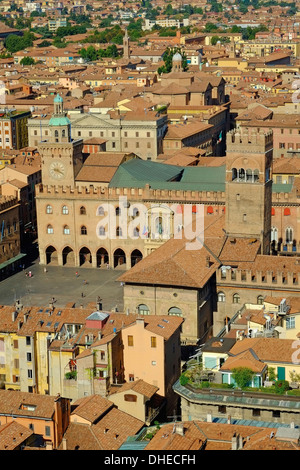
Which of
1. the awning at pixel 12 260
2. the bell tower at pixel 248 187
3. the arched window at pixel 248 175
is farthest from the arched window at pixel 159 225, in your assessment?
the arched window at pixel 248 175

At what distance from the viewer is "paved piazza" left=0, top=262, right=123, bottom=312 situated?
6931 cm

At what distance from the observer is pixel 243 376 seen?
4316 centimetres

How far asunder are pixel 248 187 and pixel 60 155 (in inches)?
881

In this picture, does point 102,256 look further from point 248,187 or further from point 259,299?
point 259,299

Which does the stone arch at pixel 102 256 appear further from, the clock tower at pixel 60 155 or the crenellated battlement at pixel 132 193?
the clock tower at pixel 60 155

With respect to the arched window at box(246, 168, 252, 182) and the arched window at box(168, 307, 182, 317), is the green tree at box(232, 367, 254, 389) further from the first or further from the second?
the arched window at box(246, 168, 252, 182)

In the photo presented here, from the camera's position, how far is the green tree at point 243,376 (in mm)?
43094

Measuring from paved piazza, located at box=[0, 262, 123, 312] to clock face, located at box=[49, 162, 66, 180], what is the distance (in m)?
7.81

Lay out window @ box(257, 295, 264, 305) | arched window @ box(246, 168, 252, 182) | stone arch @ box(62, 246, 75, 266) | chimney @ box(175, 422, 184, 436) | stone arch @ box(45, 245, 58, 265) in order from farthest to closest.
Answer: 1. stone arch @ box(45, 245, 58, 265)
2. stone arch @ box(62, 246, 75, 266)
3. arched window @ box(246, 168, 252, 182)
4. window @ box(257, 295, 264, 305)
5. chimney @ box(175, 422, 184, 436)

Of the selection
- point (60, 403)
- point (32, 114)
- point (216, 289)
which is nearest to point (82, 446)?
point (60, 403)

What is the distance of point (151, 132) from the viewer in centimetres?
10238

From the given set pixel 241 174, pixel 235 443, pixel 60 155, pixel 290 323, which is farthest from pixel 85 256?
pixel 235 443

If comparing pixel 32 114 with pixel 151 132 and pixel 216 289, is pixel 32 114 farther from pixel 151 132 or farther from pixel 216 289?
pixel 216 289

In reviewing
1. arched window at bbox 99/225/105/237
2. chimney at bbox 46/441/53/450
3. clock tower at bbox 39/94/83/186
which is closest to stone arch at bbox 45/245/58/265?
arched window at bbox 99/225/105/237
